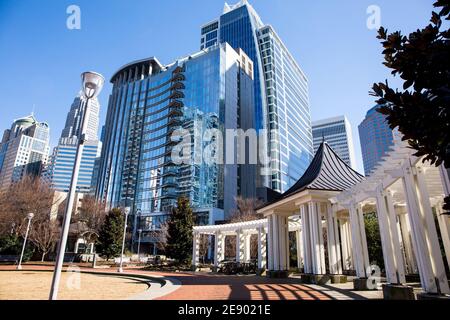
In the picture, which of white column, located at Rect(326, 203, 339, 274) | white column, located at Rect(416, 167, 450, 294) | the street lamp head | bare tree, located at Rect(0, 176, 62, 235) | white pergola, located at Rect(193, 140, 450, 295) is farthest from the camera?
bare tree, located at Rect(0, 176, 62, 235)

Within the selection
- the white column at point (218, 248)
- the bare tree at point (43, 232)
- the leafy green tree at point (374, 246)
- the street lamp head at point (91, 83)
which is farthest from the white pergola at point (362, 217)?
the bare tree at point (43, 232)

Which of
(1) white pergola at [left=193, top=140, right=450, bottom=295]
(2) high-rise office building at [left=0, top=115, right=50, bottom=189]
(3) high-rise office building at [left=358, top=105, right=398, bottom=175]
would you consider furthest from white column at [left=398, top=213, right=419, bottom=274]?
(2) high-rise office building at [left=0, top=115, right=50, bottom=189]

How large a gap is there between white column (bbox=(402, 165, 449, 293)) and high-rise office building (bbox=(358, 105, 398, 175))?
16312cm

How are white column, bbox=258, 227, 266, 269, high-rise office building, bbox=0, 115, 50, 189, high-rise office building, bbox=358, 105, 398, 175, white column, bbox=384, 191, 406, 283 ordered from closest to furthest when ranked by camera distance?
white column, bbox=384, 191, 406, 283 < white column, bbox=258, 227, 266, 269 < high-rise office building, bbox=358, 105, 398, 175 < high-rise office building, bbox=0, 115, 50, 189

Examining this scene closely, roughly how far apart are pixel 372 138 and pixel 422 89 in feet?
603

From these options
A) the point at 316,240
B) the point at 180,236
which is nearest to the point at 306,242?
the point at 316,240

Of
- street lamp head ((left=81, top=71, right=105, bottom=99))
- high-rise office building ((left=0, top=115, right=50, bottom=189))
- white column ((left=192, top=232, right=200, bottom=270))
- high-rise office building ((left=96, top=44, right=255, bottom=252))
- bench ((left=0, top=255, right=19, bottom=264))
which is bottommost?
bench ((left=0, top=255, right=19, bottom=264))

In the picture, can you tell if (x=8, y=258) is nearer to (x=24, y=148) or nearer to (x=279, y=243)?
(x=279, y=243)

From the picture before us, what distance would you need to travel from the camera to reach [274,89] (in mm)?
88125

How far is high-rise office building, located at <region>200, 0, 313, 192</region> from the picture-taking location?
81625mm

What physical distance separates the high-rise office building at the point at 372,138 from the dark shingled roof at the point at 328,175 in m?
154

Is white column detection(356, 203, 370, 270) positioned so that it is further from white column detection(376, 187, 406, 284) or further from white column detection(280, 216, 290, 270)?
white column detection(280, 216, 290, 270)
